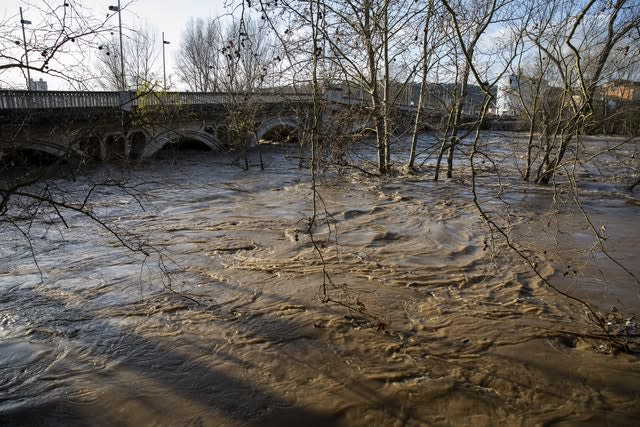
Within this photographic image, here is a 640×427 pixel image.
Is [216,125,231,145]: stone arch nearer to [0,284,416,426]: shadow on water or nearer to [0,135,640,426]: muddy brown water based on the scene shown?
[0,135,640,426]: muddy brown water

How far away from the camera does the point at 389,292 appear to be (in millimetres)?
6516

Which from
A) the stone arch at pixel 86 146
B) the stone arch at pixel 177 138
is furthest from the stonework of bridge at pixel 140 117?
the stone arch at pixel 86 146

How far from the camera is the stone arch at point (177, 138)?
21.9 metres

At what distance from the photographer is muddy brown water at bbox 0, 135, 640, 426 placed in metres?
4.21

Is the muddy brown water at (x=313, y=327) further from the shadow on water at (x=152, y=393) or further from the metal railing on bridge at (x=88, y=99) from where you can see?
the metal railing on bridge at (x=88, y=99)

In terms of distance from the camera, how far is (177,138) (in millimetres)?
21234

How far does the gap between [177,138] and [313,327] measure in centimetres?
1748

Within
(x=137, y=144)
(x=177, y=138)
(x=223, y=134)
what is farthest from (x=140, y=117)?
(x=223, y=134)

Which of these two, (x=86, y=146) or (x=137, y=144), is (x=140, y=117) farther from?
(x=86, y=146)

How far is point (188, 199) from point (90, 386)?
9.51 meters

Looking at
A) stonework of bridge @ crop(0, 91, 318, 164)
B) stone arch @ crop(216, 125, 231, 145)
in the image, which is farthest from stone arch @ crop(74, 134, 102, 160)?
stone arch @ crop(216, 125, 231, 145)

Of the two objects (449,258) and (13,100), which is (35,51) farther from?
(13,100)

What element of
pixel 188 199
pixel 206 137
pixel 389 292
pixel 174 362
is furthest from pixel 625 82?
pixel 206 137

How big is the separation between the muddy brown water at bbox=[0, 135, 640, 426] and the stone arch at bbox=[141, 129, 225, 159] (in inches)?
478
